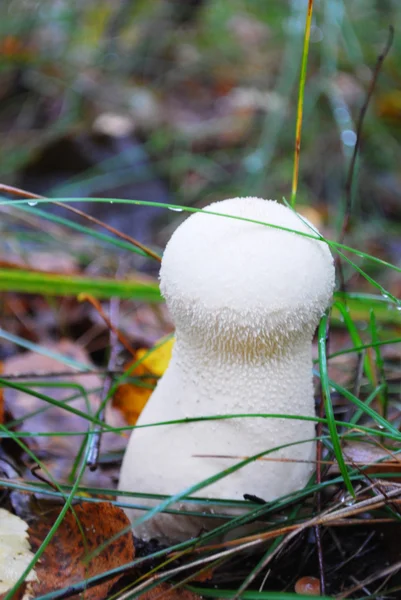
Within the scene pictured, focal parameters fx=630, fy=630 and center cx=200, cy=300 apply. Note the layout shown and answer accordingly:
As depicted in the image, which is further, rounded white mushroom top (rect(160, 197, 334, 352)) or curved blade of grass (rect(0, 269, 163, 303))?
curved blade of grass (rect(0, 269, 163, 303))

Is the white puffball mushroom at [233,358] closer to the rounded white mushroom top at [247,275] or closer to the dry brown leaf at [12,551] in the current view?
the rounded white mushroom top at [247,275]

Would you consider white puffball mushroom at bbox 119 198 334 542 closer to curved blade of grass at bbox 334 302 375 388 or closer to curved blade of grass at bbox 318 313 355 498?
curved blade of grass at bbox 318 313 355 498

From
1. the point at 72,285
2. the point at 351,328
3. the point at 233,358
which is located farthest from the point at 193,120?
the point at 233,358

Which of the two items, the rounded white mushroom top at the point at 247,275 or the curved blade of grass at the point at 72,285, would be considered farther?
the curved blade of grass at the point at 72,285

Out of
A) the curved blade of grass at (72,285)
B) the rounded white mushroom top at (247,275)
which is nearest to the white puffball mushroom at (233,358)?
the rounded white mushroom top at (247,275)

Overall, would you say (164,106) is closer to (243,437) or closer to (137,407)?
(137,407)

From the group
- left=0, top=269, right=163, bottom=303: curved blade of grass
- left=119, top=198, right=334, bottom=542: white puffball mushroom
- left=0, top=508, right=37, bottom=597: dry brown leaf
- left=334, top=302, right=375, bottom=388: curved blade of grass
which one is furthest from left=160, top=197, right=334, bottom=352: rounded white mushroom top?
left=0, top=269, right=163, bottom=303: curved blade of grass

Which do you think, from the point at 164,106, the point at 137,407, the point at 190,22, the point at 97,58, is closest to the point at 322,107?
the point at 164,106

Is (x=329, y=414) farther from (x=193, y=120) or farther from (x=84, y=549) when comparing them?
(x=193, y=120)
